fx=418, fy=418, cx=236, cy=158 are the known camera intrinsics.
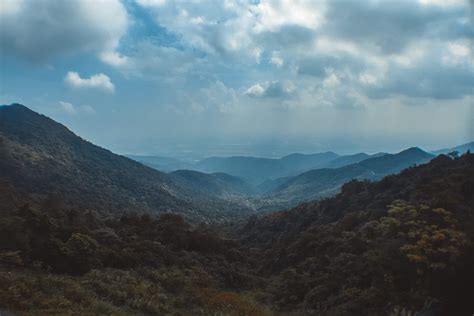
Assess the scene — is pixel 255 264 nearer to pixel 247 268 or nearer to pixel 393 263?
pixel 247 268

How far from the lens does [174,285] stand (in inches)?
800

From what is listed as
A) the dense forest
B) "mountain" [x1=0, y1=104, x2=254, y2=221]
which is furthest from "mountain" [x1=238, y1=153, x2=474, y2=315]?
"mountain" [x1=0, y1=104, x2=254, y2=221]

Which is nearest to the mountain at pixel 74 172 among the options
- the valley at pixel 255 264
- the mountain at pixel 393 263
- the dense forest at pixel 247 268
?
the valley at pixel 255 264

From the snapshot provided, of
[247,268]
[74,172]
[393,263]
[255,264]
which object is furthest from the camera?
[74,172]

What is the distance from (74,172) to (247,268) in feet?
268

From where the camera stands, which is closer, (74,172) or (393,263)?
(393,263)

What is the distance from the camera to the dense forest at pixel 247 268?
1219 cm

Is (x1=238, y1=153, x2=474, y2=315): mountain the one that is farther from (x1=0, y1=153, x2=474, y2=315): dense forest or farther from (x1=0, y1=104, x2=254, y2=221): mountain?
(x1=0, y1=104, x2=254, y2=221): mountain

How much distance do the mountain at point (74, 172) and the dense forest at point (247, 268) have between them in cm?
4365

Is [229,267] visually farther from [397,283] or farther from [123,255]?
[397,283]

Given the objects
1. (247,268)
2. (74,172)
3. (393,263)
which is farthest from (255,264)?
(74,172)

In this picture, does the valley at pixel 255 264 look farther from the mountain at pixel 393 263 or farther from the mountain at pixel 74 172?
the mountain at pixel 74 172

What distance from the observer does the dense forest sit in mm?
12188

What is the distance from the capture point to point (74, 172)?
346 ft
